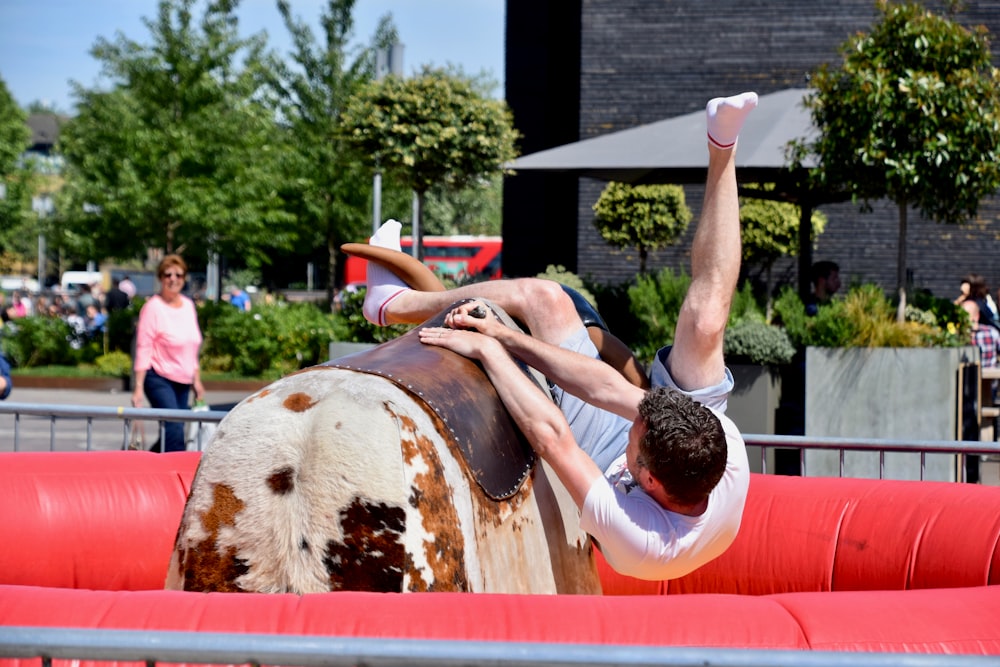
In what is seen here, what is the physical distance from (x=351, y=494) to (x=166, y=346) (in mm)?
6659

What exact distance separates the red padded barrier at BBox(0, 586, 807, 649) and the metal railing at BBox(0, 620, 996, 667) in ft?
1.11

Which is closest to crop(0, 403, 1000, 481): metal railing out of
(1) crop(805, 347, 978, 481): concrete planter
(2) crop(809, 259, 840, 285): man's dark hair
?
(1) crop(805, 347, 978, 481): concrete planter

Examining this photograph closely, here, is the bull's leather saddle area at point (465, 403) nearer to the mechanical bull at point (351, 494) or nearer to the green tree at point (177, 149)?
the mechanical bull at point (351, 494)

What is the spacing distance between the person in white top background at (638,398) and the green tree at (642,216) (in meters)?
17.1

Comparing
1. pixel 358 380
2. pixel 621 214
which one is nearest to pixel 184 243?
pixel 621 214

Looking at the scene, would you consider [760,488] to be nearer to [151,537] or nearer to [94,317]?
[151,537]

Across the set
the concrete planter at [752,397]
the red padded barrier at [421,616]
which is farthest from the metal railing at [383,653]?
the concrete planter at [752,397]

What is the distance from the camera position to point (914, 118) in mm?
10555

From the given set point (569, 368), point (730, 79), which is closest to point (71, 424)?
point (730, 79)

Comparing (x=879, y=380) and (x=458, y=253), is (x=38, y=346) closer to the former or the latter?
(x=879, y=380)

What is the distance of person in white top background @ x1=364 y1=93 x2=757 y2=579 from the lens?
331 cm

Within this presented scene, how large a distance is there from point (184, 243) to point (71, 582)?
21.3 meters

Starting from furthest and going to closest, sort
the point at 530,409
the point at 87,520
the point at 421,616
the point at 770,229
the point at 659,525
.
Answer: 1. the point at 770,229
2. the point at 87,520
3. the point at 530,409
4. the point at 659,525
5. the point at 421,616

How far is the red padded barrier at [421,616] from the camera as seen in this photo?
244 centimetres
